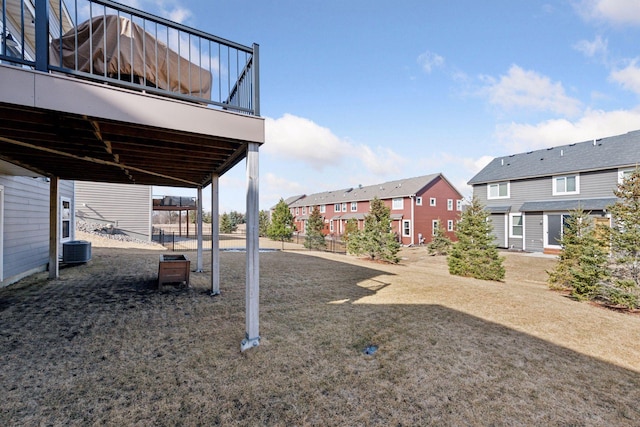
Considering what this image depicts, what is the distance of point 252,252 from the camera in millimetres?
3844

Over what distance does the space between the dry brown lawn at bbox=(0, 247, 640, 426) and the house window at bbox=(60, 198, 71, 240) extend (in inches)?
221

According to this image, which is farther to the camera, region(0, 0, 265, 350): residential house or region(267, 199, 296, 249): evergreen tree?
region(267, 199, 296, 249): evergreen tree

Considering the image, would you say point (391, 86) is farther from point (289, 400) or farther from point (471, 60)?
point (289, 400)

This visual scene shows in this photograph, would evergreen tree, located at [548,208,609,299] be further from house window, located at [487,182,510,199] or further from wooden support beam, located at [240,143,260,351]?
house window, located at [487,182,510,199]

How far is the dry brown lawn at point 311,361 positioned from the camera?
257 centimetres

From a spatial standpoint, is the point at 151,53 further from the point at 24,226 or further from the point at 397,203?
the point at 397,203

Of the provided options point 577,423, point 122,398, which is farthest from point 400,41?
point 122,398

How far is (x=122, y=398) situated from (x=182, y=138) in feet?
9.82

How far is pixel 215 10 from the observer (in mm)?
10305

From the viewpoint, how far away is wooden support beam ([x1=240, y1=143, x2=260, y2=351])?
378cm

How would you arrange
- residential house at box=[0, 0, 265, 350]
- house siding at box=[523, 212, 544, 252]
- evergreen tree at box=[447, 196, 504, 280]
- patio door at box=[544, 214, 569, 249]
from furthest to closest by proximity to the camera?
house siding at box=[523, 212, 544, 252]
patio door at box=[544, 214, 569, 249]
evergreen tree at box=[447, 196, 504, 280]
residential house at box=[0, 0, 265, 350]

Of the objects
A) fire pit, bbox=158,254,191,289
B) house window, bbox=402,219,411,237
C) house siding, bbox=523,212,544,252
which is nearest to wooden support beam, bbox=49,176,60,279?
fire pit, bbox=158,254,191,289

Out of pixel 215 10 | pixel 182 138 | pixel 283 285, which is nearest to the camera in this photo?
pixel 182 138

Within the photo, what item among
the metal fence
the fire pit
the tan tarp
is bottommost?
the metal fence
